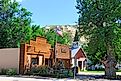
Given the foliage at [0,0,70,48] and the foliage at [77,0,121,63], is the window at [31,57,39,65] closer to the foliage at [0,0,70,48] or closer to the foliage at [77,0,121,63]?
the foliage at [77,0,121,63]

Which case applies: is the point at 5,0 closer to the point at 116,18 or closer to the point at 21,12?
the point at 21,12

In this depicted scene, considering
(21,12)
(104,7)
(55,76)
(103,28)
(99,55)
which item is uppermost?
(21,12)

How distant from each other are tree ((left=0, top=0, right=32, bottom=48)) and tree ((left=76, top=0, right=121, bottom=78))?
819 inches

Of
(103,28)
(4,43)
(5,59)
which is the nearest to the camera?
(103,28)

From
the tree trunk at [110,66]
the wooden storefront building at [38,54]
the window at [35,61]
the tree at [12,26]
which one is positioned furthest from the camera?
the tree at [12,26]

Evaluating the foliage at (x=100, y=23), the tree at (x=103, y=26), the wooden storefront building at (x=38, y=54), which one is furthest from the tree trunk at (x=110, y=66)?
the wooden storefront building at (x=38, y=54)

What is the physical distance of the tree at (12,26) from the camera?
5484cm

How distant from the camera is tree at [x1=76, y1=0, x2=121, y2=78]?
34.2 m

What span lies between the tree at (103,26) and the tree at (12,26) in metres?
→ 20.8

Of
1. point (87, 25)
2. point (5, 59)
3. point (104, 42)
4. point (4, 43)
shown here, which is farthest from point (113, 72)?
point (4, 43)

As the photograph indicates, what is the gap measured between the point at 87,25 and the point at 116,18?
3.72 m

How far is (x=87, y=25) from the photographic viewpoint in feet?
119

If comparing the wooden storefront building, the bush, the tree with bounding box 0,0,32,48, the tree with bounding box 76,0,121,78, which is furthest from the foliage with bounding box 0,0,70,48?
the tree with bounding box 76,0,121,78

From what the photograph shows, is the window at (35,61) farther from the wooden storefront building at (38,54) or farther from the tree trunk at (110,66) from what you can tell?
the tree trunk at (110,66)
